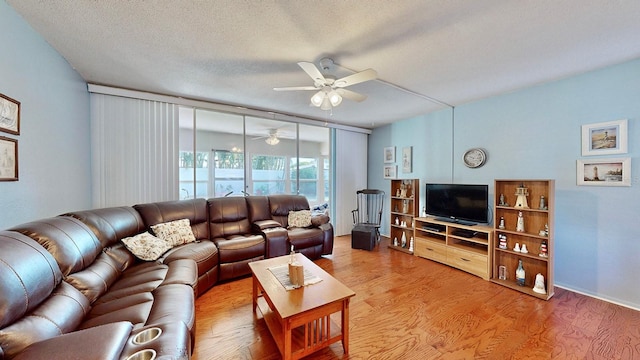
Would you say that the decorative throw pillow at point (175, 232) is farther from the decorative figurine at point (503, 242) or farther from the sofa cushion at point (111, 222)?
the decorative figurine at point (503, 242)

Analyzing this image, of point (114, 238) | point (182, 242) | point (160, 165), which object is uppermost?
point (160, 165)

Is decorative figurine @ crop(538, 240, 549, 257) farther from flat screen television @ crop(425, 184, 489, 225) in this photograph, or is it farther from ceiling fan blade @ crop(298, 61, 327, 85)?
ceiling fan blade @ crop(298, 61, 327, 85)

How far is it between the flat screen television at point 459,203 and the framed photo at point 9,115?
15.0ft

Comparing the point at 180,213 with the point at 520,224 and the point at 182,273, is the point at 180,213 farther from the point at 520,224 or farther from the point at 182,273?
the point at 520,224

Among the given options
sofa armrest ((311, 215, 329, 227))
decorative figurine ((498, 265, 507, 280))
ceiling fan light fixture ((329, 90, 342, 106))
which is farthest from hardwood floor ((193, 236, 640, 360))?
ceiling fan light fixture ((329, 90, 342, 106))

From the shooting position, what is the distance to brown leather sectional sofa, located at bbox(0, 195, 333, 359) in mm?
1009

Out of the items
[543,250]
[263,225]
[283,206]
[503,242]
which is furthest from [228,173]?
[543,250]

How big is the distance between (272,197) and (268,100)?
1598 mm

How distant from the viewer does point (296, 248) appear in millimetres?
3416

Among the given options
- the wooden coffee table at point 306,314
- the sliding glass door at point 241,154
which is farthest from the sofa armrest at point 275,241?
the sliding glass door at point 241,154

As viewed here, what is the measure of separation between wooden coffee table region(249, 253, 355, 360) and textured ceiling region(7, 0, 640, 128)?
6.73 feet

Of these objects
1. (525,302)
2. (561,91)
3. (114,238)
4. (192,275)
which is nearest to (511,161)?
(561,91)

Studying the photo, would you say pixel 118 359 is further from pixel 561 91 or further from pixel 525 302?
pixel 561 91

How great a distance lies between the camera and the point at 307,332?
1.63 m
